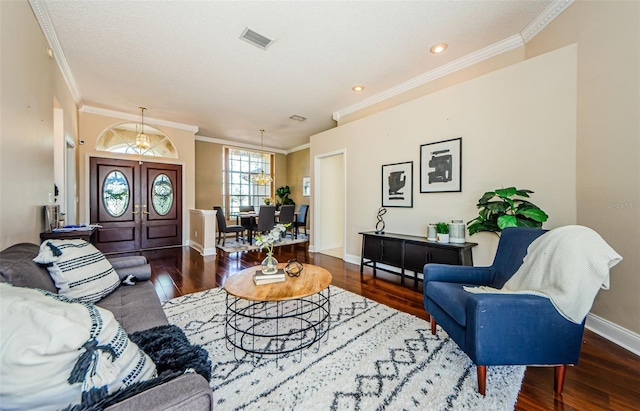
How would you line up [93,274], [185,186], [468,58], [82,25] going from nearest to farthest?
[93,274] → [82,25] → [468,58] → [185,186]

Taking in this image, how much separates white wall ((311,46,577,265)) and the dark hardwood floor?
1034 millimetres

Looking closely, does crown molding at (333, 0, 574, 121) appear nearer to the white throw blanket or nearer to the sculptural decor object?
the sculptural decor object

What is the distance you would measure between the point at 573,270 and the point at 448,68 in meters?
3.24

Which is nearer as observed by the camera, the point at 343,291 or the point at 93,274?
the point at 93,274

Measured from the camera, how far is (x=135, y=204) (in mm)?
5766

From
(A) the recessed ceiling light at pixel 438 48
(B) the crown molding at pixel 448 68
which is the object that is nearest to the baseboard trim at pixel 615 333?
(B) the crown molding at pixel 448 68

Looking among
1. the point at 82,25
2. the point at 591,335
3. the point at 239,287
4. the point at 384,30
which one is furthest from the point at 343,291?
the point at 82,25

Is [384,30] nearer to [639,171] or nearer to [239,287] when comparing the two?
[639,171]

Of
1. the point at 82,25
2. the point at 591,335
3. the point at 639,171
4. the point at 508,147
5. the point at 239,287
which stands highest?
the point at 82,25

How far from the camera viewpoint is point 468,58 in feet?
11.2

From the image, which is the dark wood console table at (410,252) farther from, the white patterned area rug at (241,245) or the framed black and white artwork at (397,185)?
the white patterned area rug at (241,245)

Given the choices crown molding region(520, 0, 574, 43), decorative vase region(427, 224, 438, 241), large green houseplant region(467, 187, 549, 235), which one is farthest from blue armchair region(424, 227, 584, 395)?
crown molding region(520, 0, 574, 43)

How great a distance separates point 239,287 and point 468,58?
13.1 feet

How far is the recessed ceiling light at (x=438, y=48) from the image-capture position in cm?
312
